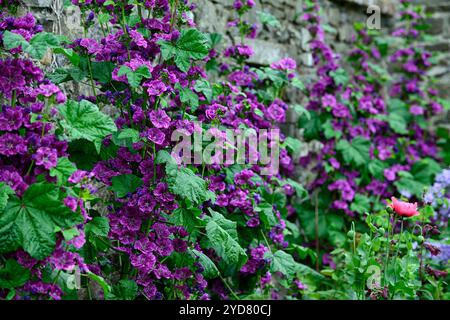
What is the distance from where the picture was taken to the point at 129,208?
253 centimetres

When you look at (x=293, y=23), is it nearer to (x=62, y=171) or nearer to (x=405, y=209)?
(x=405, y=209)

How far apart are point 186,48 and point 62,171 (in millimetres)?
717

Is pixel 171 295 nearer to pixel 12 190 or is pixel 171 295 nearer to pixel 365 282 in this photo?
pixel 365 282

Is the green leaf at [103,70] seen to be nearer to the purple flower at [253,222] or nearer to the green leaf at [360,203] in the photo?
the purple flower at [253,222]

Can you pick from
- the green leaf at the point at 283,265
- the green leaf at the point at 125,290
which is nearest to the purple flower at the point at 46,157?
the green leaf at the point at 125,290

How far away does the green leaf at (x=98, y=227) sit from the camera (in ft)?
7.66

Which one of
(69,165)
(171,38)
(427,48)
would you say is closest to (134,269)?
Answer: (69,165)

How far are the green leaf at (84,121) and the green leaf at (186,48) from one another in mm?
386

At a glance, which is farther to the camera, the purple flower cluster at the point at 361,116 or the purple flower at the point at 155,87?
the purple flower cluster at the point at 361,116

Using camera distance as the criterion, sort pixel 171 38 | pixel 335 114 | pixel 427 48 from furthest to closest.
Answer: pixel 427 48 < pixel 335 114 < pixel 171 38

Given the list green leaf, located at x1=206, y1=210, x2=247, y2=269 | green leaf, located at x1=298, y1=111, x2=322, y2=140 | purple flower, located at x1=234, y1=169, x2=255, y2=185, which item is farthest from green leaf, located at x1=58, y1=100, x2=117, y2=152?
green leaf, located at x1=298, y1=111, x2=322, y2=140
